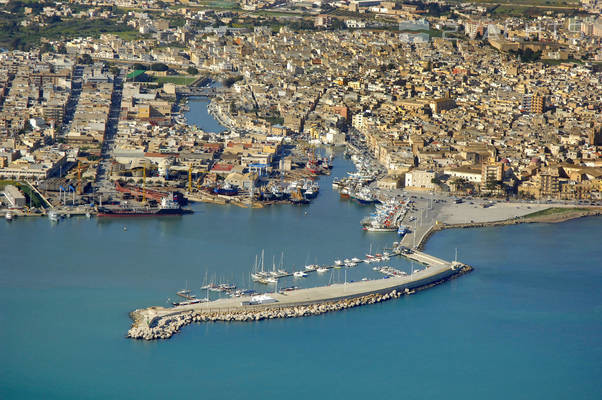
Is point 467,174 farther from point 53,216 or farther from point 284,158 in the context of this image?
point 53,216

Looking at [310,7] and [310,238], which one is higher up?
[310,7]

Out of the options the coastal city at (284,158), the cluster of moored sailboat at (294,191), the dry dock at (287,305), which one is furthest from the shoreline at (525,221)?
the cluster of moored sailboat at (294,191)

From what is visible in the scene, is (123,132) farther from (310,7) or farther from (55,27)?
(310,7)

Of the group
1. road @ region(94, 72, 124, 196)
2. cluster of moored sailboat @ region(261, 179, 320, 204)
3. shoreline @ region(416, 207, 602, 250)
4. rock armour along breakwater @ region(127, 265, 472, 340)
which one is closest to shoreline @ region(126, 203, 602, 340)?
rock armour along breakwater @ region(127, 265, 472, 340)

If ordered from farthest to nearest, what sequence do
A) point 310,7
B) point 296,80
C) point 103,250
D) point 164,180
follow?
point 310,7
point 296,80
point 164,180
point 103,250

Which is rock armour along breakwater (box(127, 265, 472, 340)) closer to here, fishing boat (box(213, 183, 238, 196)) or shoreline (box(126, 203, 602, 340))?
shoreline (box(126, 203, 602, 340))

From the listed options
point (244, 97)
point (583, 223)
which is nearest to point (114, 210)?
point (583, 223)
